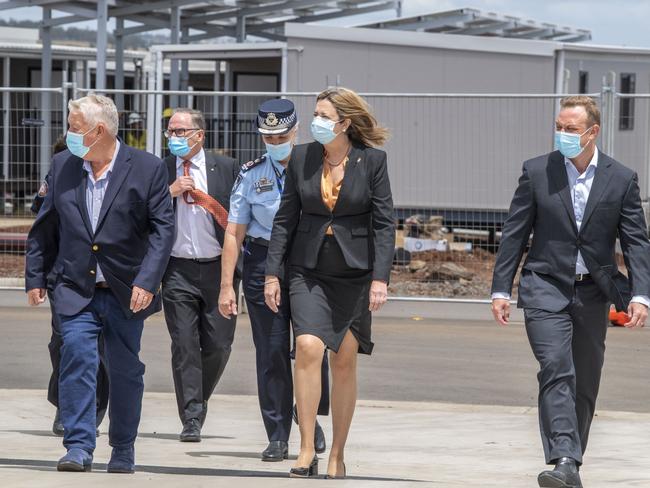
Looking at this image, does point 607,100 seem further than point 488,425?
Yes

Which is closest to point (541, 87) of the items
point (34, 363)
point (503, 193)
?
point (503, 193)

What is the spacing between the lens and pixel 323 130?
6.57 m

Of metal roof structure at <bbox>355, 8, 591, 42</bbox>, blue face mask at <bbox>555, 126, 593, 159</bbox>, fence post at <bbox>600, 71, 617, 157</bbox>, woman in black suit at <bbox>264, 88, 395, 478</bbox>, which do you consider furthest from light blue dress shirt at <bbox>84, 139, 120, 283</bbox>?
metal roof structure at <bbox>355, 8, 591, 42</bbox>

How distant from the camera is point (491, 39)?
19156mm

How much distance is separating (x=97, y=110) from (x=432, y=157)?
10.4 metres

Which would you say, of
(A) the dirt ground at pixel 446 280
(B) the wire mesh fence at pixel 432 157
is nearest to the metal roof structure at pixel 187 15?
(B) the wire mesh fence at pixel 432 157

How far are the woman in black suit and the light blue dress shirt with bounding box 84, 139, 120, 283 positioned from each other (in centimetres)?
83

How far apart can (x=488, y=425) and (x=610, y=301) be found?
78.2 inches

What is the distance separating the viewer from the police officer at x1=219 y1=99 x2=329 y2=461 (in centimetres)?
714

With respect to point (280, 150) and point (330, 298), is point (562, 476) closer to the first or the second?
point (330, 298)

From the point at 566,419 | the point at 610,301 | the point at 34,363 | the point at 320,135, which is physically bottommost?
the point at 34,363

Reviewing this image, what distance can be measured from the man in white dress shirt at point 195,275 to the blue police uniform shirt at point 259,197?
63cm

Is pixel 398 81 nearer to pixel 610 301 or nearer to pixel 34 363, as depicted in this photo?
pixel 34 363

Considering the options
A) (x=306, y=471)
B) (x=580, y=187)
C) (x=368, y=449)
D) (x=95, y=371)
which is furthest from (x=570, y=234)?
(x=95, y=371)
